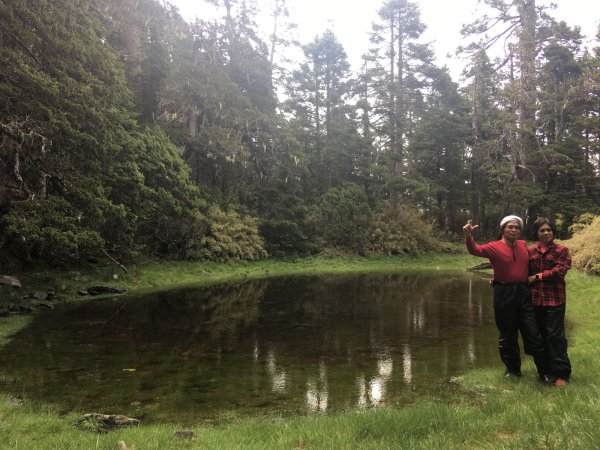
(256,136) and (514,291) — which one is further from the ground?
(256,136)

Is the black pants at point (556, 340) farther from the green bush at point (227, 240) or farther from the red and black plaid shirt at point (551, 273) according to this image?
the green bush at point (227, 240)

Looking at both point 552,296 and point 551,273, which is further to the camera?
point 552,296

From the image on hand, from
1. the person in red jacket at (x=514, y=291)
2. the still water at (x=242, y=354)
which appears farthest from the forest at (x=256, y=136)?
the person in red jacket at (x=514, y=291)

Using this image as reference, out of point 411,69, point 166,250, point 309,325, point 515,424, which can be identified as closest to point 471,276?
point 309,325

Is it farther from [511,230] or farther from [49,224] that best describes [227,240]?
[511,230]

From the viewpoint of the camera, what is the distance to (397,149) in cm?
4050

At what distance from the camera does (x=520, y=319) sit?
18.6 ft

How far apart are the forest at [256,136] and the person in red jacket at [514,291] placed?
11.6m

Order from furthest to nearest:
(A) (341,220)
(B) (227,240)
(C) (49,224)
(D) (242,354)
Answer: (A) (341,220)
(B) (227,240)
(C) (49,224)
(D) (242,354)

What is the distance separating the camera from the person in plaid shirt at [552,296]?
5379 mm

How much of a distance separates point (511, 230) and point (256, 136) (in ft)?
85.0

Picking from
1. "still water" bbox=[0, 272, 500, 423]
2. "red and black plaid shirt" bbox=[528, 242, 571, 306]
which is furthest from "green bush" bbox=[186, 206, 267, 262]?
"red and black plaid shirt" bbox=[528, 242, 571, 306]

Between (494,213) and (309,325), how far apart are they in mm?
36864

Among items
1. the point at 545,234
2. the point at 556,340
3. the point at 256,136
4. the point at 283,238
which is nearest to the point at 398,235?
the point at 283,238
